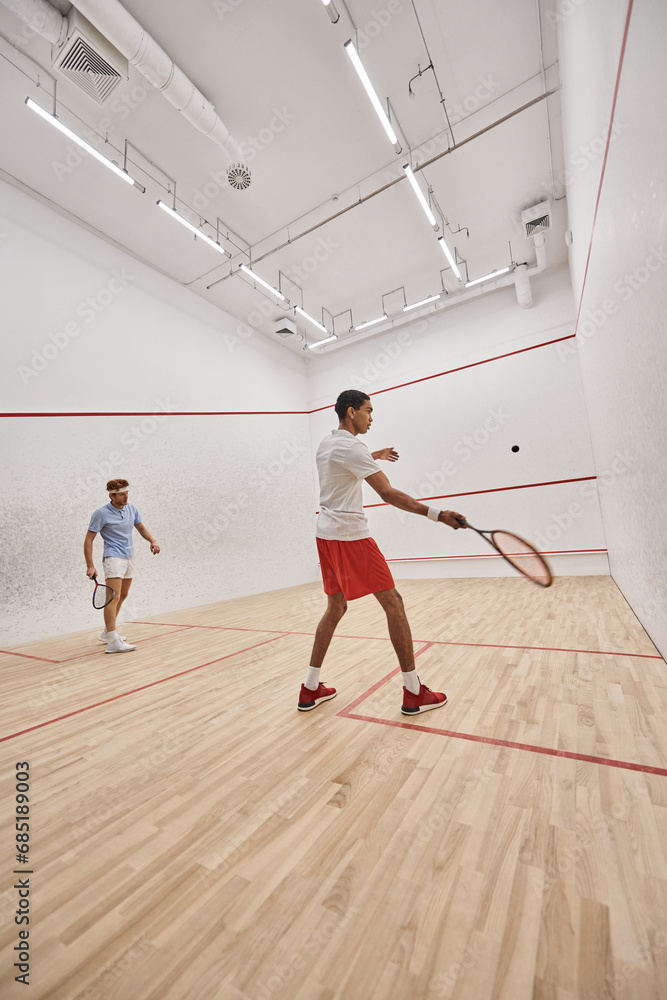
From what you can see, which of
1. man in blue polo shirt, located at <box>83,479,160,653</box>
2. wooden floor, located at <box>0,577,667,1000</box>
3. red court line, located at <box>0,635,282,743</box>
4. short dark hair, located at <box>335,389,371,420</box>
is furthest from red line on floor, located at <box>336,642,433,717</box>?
man in blue polo shirt, located at <box>83,479,160,653</box>

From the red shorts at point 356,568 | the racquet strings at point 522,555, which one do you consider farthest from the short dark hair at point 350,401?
the racquet strings at point 522,555

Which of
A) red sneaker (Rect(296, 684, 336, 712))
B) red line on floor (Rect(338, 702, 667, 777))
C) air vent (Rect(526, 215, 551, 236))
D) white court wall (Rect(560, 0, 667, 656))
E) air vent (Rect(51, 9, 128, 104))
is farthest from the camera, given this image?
air vent (Rect(526, 215, 551, 236))

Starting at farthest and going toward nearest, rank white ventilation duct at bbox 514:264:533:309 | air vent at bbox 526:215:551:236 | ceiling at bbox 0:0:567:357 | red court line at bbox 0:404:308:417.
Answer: white ventilation duct at bbox 514:264:533:309 < air vent at bbox 526:215:551:236 < red court line at bbox 0:404:308:417 < ceiling at bbox 0:0:567:357

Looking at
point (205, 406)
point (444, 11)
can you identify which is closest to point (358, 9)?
point (444, 11)

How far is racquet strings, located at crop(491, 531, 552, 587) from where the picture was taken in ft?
5.20

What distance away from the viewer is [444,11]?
3.12 metres

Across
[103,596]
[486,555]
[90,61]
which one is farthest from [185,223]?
[486,555]

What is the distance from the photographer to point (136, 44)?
2.94 m

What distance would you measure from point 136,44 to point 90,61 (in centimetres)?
43

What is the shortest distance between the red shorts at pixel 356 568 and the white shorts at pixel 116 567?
2.10m

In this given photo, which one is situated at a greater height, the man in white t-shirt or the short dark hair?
the short dark hair

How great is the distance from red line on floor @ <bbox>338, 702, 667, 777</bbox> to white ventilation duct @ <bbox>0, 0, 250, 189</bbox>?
169 inches

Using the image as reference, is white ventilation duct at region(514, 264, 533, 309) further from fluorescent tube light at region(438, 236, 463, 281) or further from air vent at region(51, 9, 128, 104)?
air vent at region(51, 9, 128, 104)

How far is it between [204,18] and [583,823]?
4857mm
